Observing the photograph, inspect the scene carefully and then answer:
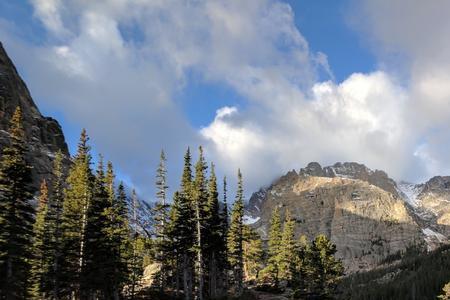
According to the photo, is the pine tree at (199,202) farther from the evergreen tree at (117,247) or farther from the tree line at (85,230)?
the evergreen tree at (117,247)

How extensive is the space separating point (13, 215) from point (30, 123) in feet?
389

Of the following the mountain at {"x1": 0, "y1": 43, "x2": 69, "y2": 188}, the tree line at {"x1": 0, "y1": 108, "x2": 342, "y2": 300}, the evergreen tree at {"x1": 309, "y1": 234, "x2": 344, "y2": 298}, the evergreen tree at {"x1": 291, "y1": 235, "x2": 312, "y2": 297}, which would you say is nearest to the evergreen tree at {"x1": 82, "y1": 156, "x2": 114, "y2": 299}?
the tree line at {"x1": 0, "y1": 108, "x2": 342, "y2": 300}

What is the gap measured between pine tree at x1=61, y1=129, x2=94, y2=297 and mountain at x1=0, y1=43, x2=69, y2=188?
75.1 m

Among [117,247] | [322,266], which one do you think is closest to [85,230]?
[117,247]

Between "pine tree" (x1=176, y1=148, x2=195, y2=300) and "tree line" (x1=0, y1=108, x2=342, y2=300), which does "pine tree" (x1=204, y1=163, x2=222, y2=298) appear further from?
"pine tree" (x1=176, y1=148, x2=195, y2=300)

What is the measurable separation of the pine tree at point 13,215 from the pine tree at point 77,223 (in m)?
6.46

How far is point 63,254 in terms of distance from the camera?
138 feet

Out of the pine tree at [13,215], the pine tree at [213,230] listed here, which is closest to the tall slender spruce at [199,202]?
the pine tree at [213,230]

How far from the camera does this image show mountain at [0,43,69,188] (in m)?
121

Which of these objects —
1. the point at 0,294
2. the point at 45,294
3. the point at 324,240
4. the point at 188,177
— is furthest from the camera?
the point at 324,240

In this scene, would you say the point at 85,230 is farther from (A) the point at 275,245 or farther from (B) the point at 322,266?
(A) the point at 275,245

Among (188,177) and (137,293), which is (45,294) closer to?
(137,293)

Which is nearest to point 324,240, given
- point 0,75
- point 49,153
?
point 49,153

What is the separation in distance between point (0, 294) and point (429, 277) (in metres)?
69.9
